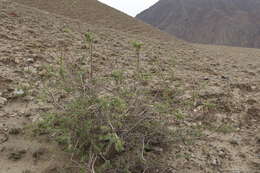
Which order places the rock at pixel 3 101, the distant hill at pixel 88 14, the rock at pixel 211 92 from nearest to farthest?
the rock at pixel 3 101
the rock at pixel 211 92
the distant hill at pixel 88 14

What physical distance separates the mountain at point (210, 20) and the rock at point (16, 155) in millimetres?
50473

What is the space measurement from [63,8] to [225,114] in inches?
490

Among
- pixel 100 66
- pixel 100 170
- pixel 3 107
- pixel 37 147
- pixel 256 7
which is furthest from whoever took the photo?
pixel 256 7

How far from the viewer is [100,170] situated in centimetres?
127

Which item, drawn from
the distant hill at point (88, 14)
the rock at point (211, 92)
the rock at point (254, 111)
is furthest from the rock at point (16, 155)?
the distant hill at point (88, 14)

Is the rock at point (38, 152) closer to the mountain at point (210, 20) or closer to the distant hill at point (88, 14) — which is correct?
the distant hill at point (88, 14)

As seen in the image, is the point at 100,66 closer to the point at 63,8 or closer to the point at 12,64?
the point at 12,64

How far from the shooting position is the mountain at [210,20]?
4725 cm

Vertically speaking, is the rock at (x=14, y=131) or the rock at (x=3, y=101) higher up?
the rock at (x=3, y=101)

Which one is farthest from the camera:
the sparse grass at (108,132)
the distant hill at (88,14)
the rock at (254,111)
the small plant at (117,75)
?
the distant hill at (88,14)

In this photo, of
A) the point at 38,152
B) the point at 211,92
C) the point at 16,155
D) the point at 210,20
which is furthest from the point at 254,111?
the point at 210,20

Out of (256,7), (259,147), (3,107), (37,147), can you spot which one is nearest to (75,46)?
(3,107)

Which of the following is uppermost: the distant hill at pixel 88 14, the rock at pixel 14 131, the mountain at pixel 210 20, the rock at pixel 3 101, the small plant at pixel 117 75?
the mountain at pixel 210 20

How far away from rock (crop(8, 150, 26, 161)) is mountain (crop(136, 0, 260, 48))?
50473 mm
